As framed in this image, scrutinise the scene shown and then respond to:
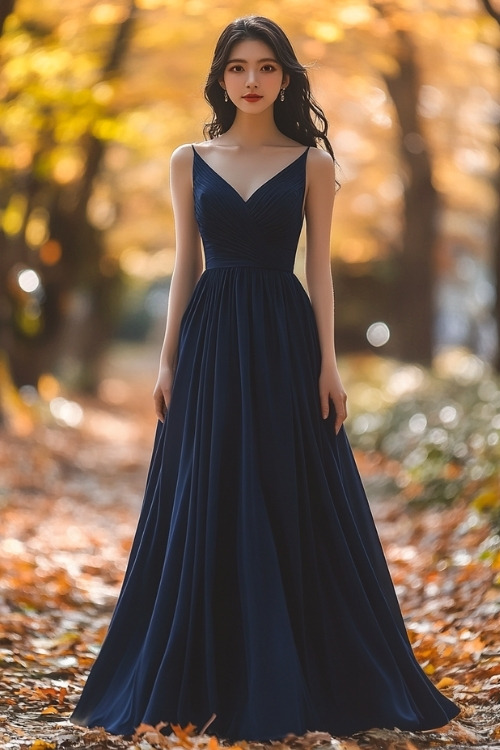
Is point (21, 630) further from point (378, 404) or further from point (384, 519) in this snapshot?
point (378, 404)

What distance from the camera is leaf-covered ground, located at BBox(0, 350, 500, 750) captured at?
10.5 ft

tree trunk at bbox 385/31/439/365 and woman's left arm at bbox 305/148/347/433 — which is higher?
tree trunk at bbox 385/31/439/365

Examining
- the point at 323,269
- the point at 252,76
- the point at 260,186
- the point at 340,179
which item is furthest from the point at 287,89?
the point at 340,179

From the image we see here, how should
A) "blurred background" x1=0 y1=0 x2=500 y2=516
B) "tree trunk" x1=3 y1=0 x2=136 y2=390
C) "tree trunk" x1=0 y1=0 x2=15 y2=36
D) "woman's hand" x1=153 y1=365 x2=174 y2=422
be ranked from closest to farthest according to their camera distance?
1. "woman's hand" x1=153 y1=365 x2=174 y2=422
2. "tree trunk" x1=0 y1=0 x2=15 y2=36
3. "blurred background" x1=0 y1=0 x2=500 y2=516
4. "tree trunk" x1=3 y1=0 x2=136 y2=390

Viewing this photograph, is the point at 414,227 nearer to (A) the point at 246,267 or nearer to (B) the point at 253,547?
(A) the point at 246,267

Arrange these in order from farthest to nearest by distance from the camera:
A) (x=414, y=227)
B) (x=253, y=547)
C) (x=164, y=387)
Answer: (x=414, y=227) → (x=164, y=387) → (x=253, y=547)

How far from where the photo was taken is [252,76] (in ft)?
10.6

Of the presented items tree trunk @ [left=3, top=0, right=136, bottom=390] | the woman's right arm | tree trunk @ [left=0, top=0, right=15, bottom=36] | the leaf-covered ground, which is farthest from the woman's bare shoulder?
tree trunk @ [left=3, top=0, right=136, bottom=390]

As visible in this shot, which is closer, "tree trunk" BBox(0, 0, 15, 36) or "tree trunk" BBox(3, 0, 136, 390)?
"tree trunk" BBox(0, 0, 15, 36)

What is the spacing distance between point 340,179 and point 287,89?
10.6 meters

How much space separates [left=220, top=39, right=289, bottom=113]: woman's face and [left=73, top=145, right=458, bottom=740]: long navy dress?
0.23 meters

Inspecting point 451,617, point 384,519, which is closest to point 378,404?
point 384,519

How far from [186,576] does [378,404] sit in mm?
9343

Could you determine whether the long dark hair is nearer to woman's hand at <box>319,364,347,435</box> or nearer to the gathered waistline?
the gathered waistline
